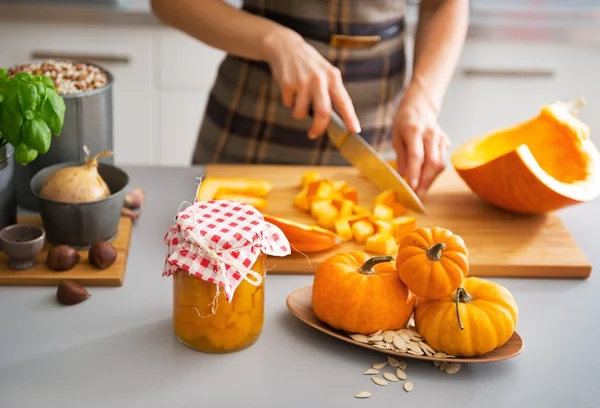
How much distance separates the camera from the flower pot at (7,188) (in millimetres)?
1306

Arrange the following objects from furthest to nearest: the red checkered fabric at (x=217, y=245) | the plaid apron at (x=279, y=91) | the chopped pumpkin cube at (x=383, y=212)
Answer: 1. the plaid apron at (x=279, y=91)
2. the chopped pumpkin cube at (x=383, y=212)
3. the red checkered fabric at (x=217, y=245)

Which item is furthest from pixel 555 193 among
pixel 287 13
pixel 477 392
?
pixel 287 13

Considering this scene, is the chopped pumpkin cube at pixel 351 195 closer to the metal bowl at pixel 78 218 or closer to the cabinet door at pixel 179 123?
the metal bowl at pixel 78 218

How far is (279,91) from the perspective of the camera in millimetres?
1880

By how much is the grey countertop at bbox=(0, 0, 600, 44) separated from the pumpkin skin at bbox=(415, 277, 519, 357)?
5.65ft

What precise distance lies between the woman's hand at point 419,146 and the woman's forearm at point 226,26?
276 mm

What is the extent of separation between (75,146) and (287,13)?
601 millimetres

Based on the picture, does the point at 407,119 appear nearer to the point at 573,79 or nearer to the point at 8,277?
the point at 8,277

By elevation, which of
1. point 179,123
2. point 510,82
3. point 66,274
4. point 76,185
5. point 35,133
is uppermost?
point 35,133

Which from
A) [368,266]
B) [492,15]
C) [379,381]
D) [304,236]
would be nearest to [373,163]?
[304,236]

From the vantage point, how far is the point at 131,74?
276 cm

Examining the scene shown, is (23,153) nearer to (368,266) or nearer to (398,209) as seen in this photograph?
(368,266)

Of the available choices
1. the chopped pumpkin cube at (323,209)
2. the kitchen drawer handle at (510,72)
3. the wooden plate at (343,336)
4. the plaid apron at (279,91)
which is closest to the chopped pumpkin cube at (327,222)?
the chopped pumpkin cube at (323,209)

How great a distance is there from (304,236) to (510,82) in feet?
5.76
